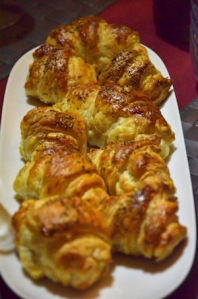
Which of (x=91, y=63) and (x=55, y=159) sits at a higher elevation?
(x=55, y=159)

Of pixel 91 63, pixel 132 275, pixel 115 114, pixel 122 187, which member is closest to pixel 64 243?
pixel 132 275

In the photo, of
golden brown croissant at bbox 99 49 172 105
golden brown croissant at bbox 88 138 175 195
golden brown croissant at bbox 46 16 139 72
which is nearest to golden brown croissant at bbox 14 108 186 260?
golden brown croissant at bbox 88 138 175 195

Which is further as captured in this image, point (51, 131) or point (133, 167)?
point (51, 131)

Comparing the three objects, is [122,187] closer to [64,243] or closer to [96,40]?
[64,243]

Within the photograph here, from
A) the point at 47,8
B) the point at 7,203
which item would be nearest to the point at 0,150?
the point at 7,203

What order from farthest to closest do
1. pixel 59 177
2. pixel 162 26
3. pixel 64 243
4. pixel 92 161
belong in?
pixel 162 26
pixel 92 161
pixel 59 177
pixel 64 243

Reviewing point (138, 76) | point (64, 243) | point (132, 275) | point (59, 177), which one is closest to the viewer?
point (64, 243)
